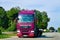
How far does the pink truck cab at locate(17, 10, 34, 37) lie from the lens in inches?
1593

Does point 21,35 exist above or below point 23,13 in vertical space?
below

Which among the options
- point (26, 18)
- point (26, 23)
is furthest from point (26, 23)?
point (26, 18)

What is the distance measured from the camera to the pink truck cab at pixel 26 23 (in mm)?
40469

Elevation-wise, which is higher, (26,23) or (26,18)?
(26,18)

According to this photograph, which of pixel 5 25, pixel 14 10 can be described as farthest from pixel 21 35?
pixel 14 10

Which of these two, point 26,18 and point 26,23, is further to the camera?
point 26,18

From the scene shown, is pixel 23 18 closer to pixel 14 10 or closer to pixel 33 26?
pixel 33 26

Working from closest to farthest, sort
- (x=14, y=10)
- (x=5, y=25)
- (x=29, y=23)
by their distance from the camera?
1. (x=29, y=23)
2. (x=5, y=25)
3. (x=14, y=10)

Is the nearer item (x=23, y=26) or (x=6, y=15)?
(x=23, y=26)

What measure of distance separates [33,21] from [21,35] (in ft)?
9.30

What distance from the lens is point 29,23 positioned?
4050 centimetres

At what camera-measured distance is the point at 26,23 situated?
133ft

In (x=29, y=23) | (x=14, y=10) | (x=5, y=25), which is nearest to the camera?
(x=29, y=23)

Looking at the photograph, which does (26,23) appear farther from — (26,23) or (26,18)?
(26,18)
